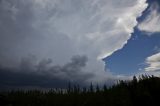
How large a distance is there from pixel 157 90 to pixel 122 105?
4.15 m

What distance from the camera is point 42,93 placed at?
100ft

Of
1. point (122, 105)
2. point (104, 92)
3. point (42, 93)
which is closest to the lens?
point (122, 105)

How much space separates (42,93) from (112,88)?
793 cm

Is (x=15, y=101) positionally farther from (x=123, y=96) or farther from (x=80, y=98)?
(x=123, y=96)

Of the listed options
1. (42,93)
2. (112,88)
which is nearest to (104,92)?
(112,88)

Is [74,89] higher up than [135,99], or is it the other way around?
[74,89]

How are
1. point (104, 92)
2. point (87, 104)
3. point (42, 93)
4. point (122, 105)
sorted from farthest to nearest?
point (42, 93)
point (104, 92)
point (87, 104)
point (122, 105)

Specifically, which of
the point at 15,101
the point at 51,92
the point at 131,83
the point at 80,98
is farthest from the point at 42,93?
the point at 131,83

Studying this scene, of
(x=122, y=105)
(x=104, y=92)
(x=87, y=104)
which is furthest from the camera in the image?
(x=104, y=92)

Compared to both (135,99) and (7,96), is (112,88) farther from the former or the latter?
(7,96)

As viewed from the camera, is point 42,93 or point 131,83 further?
point 42,93

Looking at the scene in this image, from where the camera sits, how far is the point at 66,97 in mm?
28047

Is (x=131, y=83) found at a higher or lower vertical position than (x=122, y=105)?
higher

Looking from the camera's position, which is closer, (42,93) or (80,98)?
(80,98)
